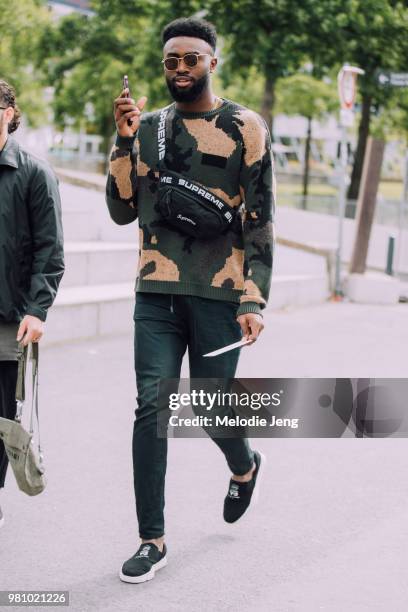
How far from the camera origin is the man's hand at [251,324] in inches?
146

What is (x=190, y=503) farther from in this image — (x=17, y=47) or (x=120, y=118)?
(x=17, y=47)

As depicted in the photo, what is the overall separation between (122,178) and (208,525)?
63.5 inches

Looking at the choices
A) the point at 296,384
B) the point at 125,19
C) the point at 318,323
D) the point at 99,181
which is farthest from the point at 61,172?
the point at 125,19

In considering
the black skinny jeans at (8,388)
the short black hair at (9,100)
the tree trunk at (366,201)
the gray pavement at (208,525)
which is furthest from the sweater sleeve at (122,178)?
the tree trunk at (366,201)

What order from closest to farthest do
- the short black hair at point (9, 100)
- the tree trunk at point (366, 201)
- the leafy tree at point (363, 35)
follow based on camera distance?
the short black hair at point (9, 100)
the tree trunk at point (366, 201)
the leafy tree at point (363, 35)

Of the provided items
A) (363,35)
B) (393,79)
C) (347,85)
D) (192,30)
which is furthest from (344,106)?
(192,30)

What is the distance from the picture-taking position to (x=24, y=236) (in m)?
3.85

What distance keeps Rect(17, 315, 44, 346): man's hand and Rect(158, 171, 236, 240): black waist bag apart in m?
0.62

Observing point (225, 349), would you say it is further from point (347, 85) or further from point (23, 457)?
point (347, 85)

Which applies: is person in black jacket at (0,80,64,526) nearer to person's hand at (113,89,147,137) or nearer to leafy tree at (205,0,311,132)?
person's hand at (113,89,147,137)

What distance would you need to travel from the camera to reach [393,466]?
18.1ft

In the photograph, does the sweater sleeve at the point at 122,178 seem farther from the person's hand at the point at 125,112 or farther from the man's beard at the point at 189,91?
the man's beard at the point at 189,91

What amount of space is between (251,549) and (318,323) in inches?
275

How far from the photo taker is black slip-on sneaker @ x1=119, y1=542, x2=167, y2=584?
3.74m
